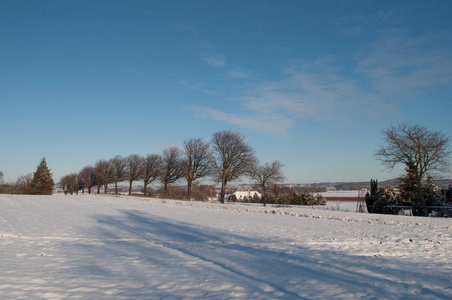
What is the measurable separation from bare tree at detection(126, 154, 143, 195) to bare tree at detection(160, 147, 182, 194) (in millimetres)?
8463

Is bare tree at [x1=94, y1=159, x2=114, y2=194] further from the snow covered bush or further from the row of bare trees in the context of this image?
the snow covered bush

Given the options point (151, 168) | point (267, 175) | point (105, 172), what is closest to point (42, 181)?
point (105, 172)

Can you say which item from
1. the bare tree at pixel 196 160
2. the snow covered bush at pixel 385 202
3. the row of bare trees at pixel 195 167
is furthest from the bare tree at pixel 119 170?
the snow covered bush at pixel 385 202

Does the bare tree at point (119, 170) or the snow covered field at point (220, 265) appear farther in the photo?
the bare tree at point (119, 170)

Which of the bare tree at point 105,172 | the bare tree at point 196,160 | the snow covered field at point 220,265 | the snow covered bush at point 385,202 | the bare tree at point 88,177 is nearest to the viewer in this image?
the snow covered field at point 220,265

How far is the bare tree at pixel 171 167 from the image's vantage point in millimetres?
65375

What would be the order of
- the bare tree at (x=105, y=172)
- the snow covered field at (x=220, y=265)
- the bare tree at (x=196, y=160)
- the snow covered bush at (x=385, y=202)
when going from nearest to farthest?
the snow covered field at (x=220, y=265)
the snow covered bush at (x=385, y=202)
the bare tree at (x=196, y=160)
the bare tree at (x=105, y=172)

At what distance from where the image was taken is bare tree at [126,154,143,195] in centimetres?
7375

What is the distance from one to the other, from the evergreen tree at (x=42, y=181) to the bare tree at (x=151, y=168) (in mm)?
19237

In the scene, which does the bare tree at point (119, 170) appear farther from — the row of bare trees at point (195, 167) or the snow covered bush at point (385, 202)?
the snow covered bush at point (385, 202)

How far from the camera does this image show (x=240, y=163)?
51.6 metres

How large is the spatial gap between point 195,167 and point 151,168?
55.8ft

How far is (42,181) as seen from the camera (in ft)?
212

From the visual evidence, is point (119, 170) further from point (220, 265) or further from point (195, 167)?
point (220, 265)
